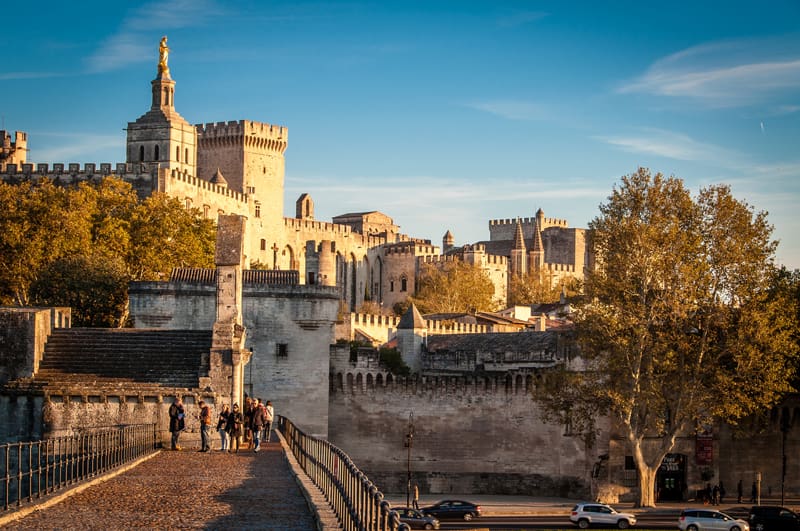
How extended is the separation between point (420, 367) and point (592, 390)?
60.0 ft

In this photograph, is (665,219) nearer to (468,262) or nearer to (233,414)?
(233,414)

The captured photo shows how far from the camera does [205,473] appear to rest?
28578 mm

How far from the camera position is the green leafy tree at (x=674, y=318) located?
2253 inches

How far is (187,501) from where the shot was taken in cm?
2308

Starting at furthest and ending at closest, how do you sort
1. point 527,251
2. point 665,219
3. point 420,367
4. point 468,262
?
point 527,251 < point 468,262 < point 420,367 < point 665,219

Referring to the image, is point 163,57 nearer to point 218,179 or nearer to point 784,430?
point 218,179

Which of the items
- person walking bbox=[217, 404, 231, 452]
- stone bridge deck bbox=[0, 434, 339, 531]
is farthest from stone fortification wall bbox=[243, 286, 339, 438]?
stone bridge deck bbox=[0, 434, 339, 531]

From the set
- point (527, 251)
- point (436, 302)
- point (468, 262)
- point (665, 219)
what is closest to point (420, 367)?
point (665, 219)

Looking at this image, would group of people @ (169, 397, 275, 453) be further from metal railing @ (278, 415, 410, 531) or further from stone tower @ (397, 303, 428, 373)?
stone tower @ (397, 303, 428, 373)

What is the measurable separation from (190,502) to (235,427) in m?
13.1

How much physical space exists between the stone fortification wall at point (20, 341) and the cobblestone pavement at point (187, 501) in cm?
1068

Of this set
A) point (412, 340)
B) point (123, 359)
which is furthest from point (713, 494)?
point (123, 359)

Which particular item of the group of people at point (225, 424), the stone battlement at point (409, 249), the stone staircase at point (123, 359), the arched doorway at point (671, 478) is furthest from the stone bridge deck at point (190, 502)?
the stone battlement at point (409, 249)

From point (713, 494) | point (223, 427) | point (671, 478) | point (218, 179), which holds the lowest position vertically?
point (713, 494)
